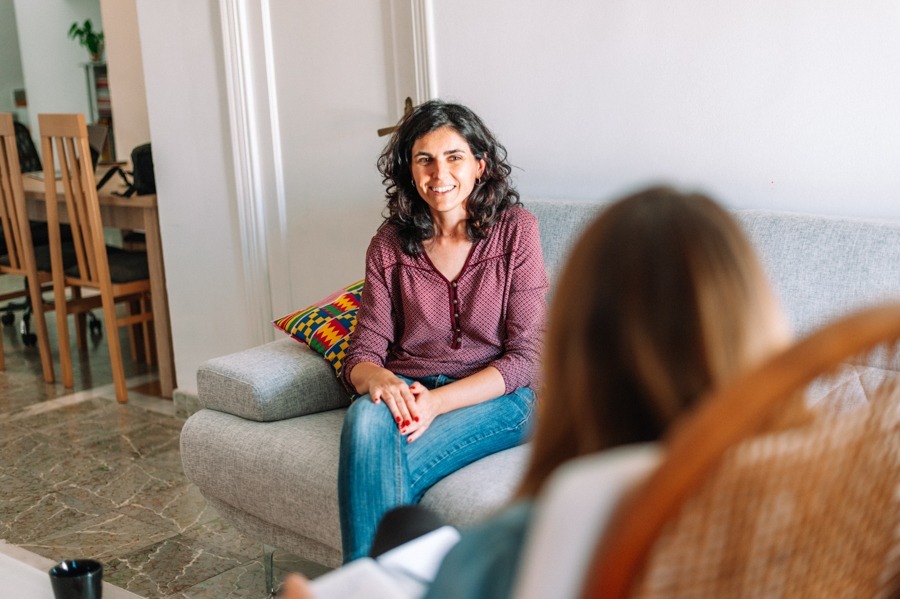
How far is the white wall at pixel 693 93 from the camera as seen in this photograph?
205cm

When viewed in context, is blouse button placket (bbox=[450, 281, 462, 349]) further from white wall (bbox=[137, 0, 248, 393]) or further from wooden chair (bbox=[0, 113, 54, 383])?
wooden chair (bbox=[0, 113, 54, 383])

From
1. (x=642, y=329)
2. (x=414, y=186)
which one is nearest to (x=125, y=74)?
(x=414, y=186)

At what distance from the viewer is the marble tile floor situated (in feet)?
8.06

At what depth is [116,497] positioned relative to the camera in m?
2.93

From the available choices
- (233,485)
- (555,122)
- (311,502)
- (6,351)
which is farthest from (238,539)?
(6,351)

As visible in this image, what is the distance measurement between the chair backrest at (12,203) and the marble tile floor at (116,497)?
548 mm

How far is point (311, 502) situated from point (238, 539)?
2.31ft

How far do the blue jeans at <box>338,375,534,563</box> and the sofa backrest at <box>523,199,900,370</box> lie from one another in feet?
1.86

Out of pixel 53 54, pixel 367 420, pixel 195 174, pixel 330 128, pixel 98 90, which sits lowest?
pixel 367 420

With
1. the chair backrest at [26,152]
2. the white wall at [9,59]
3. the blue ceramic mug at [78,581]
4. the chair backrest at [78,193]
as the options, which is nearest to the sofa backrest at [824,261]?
the blue ceramic mug at [78,581]

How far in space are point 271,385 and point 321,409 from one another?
0.16 m

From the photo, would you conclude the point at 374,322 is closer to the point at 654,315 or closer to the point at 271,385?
the point at 271,385

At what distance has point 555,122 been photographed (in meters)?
2.53

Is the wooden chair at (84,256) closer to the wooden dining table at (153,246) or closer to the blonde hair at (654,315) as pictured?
the wooden dining table at (153,246)
